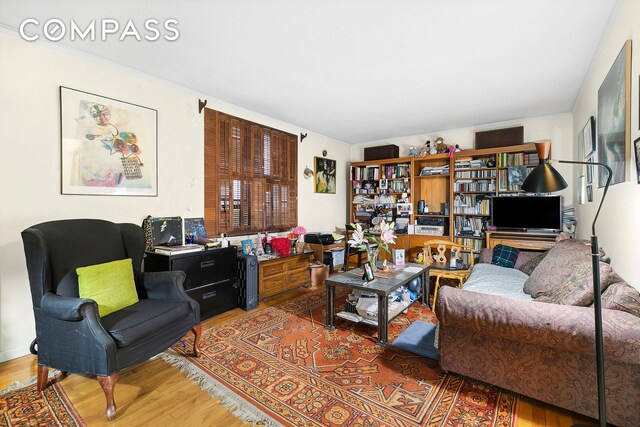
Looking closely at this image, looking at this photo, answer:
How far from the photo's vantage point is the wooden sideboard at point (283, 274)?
3717mm

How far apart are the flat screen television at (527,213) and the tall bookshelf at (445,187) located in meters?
0.23

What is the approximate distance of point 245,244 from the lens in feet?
12.4

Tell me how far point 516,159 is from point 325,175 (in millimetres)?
3045

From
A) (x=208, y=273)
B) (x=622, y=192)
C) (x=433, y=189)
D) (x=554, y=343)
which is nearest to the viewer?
(x=554, y=343)

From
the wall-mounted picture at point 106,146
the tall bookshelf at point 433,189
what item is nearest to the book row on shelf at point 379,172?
the tall bookshelf at point 433,189

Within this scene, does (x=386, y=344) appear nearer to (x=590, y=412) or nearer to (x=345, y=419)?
(x=345, y=419)

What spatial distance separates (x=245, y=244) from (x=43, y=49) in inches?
101

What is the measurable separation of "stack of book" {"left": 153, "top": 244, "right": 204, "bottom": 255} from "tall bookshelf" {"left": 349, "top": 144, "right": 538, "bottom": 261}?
3459 millimetres

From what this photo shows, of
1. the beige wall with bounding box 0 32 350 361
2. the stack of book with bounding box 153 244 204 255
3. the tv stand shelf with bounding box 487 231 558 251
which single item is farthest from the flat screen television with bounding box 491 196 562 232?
the beige wall with bounding box 0 32 350 361

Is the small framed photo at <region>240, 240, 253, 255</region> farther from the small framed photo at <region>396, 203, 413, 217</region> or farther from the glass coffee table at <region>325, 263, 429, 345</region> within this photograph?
the small framed photo at <region>396, 203, 413, 217</region>

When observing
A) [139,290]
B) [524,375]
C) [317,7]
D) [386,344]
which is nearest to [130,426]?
[139,290]

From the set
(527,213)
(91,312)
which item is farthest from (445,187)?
(91,312)

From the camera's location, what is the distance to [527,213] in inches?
164

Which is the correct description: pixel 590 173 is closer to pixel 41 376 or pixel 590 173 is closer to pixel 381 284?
pixel 381 284
